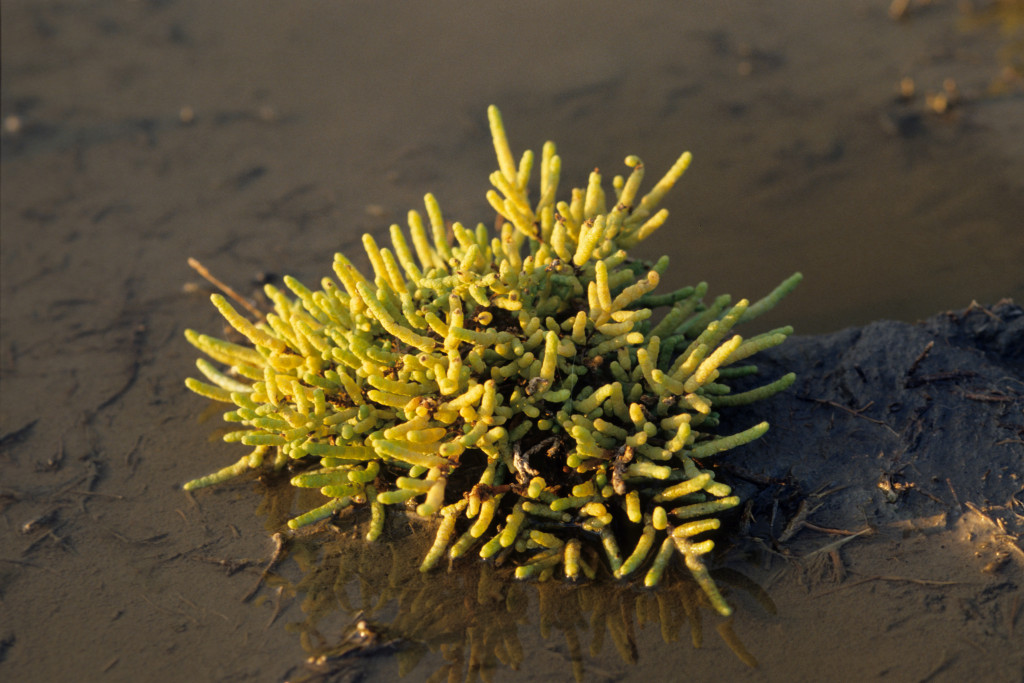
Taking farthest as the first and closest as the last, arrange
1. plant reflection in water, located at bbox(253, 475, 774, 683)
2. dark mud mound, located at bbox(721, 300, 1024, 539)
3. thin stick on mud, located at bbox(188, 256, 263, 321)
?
1. thin stick on mud, located at bbox(188, 256, 263, 321)
2. dark mud mound, located at bbox(721, 300, 1024, 539)
3. plant reflection in water, located at bbox(253, 475, 774, 683)

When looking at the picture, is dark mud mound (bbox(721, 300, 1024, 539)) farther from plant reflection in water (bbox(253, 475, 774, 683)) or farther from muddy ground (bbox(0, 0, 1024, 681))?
plant reflection in water (bbox(253, 475, 774, 683))

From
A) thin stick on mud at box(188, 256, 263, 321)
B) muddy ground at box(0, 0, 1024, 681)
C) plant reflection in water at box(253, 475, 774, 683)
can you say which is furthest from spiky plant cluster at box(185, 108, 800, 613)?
thin stick on mud at box(188, 256, 263, 321)

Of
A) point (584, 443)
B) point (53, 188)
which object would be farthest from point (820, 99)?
point (53, 188)

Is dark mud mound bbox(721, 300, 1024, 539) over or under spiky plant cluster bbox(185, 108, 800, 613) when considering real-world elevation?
under

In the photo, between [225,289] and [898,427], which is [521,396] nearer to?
[898,427]

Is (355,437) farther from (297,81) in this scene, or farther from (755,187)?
(297,81)

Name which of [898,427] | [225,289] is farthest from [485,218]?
[898,427]
